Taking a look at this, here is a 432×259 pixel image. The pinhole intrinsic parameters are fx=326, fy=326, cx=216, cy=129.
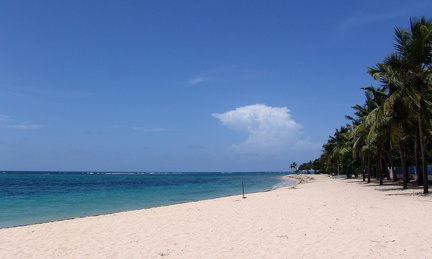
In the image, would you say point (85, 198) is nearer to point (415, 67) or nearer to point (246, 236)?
point (246, 236)

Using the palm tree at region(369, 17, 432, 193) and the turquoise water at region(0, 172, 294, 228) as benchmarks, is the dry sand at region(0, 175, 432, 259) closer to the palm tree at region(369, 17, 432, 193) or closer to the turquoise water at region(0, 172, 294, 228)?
the palm tree at region(369, 17, 432, 193)

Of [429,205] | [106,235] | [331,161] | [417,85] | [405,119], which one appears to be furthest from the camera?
[331,161]

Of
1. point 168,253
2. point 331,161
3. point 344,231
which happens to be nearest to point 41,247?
point 168,253

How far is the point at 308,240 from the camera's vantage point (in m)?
Answer: 8.46

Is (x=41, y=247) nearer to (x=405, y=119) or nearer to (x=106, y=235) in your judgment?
(x=106, y=235)

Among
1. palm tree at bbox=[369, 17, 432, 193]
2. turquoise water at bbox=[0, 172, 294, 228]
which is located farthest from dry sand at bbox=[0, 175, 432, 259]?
turquoise water at bbox=[0, 172, 294, 228]

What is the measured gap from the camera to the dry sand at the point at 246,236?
755 centimetres

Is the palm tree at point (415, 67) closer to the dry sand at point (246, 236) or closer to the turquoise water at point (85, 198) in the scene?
the dry sand at point (246, 236)

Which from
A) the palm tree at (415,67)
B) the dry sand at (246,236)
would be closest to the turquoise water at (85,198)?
the dry sand at (246,236)

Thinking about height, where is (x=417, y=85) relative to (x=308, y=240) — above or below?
above

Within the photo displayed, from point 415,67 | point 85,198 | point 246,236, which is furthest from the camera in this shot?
point 85,198

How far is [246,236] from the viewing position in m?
9.47

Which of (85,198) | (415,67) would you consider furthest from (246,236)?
(85,198)

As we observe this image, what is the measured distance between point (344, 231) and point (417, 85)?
41.6 feet
